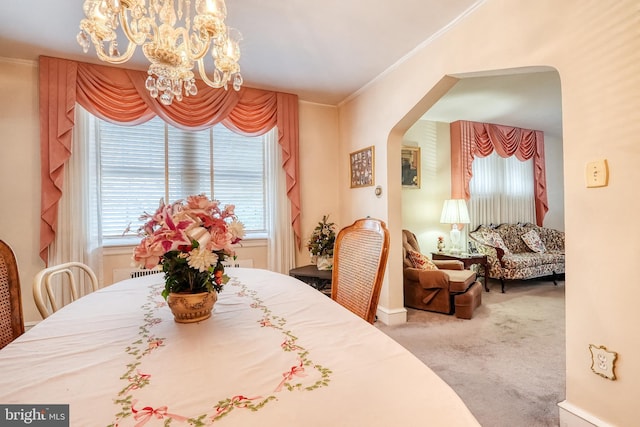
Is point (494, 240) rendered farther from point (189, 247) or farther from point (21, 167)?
point (21, 167)

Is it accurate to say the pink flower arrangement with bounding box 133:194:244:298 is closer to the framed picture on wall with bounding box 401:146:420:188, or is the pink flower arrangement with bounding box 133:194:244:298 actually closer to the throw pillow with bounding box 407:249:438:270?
the throw pillow with bounding box 407:249:438:270

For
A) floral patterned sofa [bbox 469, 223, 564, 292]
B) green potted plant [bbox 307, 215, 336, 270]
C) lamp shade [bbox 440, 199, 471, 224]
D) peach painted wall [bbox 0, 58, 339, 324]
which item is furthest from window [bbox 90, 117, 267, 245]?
floral patterned sofa [bbox 469, 223, 564, 292]

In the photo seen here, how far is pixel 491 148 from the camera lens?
15.6 ft

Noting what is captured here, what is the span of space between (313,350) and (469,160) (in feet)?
15.0

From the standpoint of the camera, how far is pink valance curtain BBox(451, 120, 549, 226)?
4.52m

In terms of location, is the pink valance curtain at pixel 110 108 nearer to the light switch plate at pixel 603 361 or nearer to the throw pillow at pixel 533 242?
the light switch plate at pixel 603 361

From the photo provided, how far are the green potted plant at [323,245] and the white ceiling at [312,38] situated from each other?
5.41 ft

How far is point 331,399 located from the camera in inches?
23.5

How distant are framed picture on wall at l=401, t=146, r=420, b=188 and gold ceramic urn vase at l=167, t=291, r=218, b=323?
3730 mm

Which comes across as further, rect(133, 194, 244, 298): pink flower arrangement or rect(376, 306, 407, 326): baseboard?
rect(376, 306, 407, 326): baseboard

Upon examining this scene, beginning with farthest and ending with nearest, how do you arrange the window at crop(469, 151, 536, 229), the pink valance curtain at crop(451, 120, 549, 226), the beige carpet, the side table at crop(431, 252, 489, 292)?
the window at crop(469, 151, 536, 229) < the pink valance curtain at crop(451, 120, 549, 226) < the side table at crop(431, 252, 489, 292) < the beige carpet

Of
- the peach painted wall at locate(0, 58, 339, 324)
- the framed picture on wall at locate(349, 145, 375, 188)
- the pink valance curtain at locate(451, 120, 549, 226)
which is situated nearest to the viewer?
the peach painted wall at locate(0, 58, 339, 324)

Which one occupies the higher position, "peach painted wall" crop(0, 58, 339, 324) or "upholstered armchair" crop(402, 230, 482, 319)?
"peach painted wall" crop(0, 58, 339, 324)

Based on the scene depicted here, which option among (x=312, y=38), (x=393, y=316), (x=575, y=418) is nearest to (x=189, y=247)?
(x=575, y=418)
